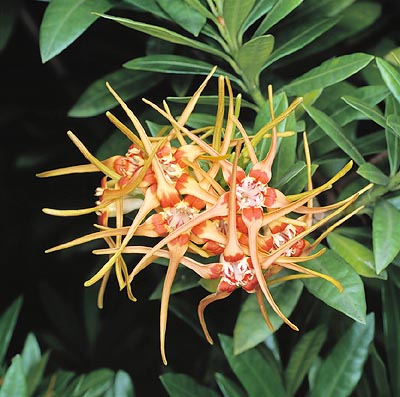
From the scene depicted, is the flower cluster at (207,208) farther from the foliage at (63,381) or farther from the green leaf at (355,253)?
the foliage at (63,381)

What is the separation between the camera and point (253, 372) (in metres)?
1.34

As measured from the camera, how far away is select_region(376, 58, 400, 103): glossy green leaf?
1.13 m

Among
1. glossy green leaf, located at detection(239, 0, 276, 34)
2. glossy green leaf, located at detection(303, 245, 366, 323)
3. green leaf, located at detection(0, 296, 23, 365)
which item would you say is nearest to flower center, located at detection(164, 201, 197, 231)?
glossy green leaf, located at detection(303, 245, 366, 323)

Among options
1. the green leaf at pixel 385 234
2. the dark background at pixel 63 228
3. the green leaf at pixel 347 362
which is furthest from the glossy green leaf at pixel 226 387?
the green leaf at pixel 385 234

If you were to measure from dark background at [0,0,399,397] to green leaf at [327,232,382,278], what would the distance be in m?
0.44

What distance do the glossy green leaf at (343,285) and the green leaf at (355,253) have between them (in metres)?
0.04

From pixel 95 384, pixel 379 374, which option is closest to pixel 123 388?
pixel 95 384

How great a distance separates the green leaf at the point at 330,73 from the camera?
3.89 feet

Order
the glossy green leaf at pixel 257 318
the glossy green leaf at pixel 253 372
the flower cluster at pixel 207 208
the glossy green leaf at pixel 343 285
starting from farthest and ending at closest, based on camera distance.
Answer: the glossy green leaf at pixel 253 372 < the glossy green leaf at pixel 257 318 < the glossy green leaf at pixel 343 285 < the flower cluster at pixel 207 208

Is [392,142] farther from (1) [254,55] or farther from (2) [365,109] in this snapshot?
(1) [254,55]

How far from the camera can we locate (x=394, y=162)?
3.93ft

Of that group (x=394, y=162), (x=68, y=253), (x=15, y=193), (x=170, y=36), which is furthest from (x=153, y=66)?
(x=15, y=193)

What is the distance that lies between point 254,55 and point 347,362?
524 mm

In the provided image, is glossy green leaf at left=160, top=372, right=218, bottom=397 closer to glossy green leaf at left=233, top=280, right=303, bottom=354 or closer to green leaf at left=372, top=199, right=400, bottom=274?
glossy green leaf at left=233, top=280, right=303, bottom=354
